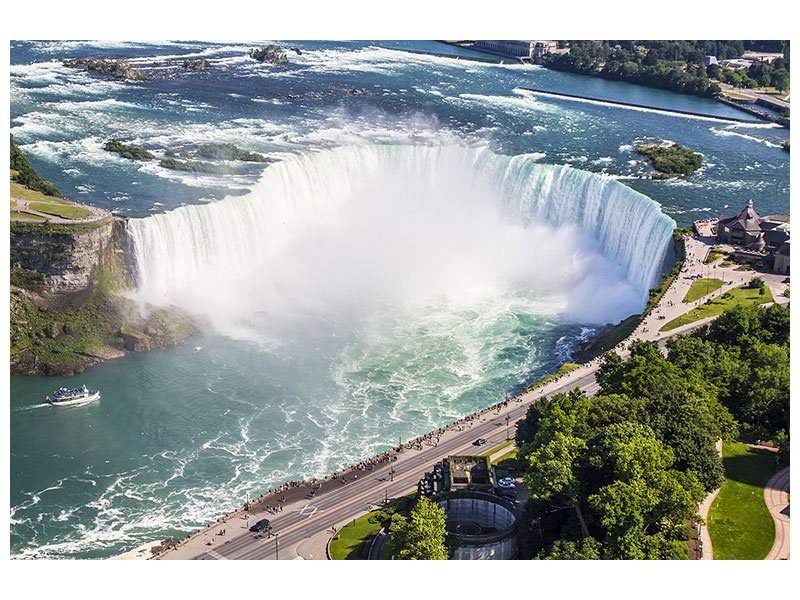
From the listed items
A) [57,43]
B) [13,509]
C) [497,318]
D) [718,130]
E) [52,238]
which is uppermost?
[57,43]

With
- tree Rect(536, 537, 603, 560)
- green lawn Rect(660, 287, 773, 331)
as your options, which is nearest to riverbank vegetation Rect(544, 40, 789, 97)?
green lawn Rect(660, 287, 773, 331)

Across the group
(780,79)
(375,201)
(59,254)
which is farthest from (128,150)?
(780,79)

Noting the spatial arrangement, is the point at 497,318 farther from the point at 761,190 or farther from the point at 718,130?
the point at 718,130

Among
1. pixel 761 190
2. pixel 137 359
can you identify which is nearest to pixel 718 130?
pixel 761 190

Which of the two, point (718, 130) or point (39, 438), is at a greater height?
point (718, 130)

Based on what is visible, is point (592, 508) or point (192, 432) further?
point (192, 432)

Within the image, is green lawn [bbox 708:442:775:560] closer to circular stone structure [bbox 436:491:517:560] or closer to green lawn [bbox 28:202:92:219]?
circular stone structure [bbox 436:491:517:560]

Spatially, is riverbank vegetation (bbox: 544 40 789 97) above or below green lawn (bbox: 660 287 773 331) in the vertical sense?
above
